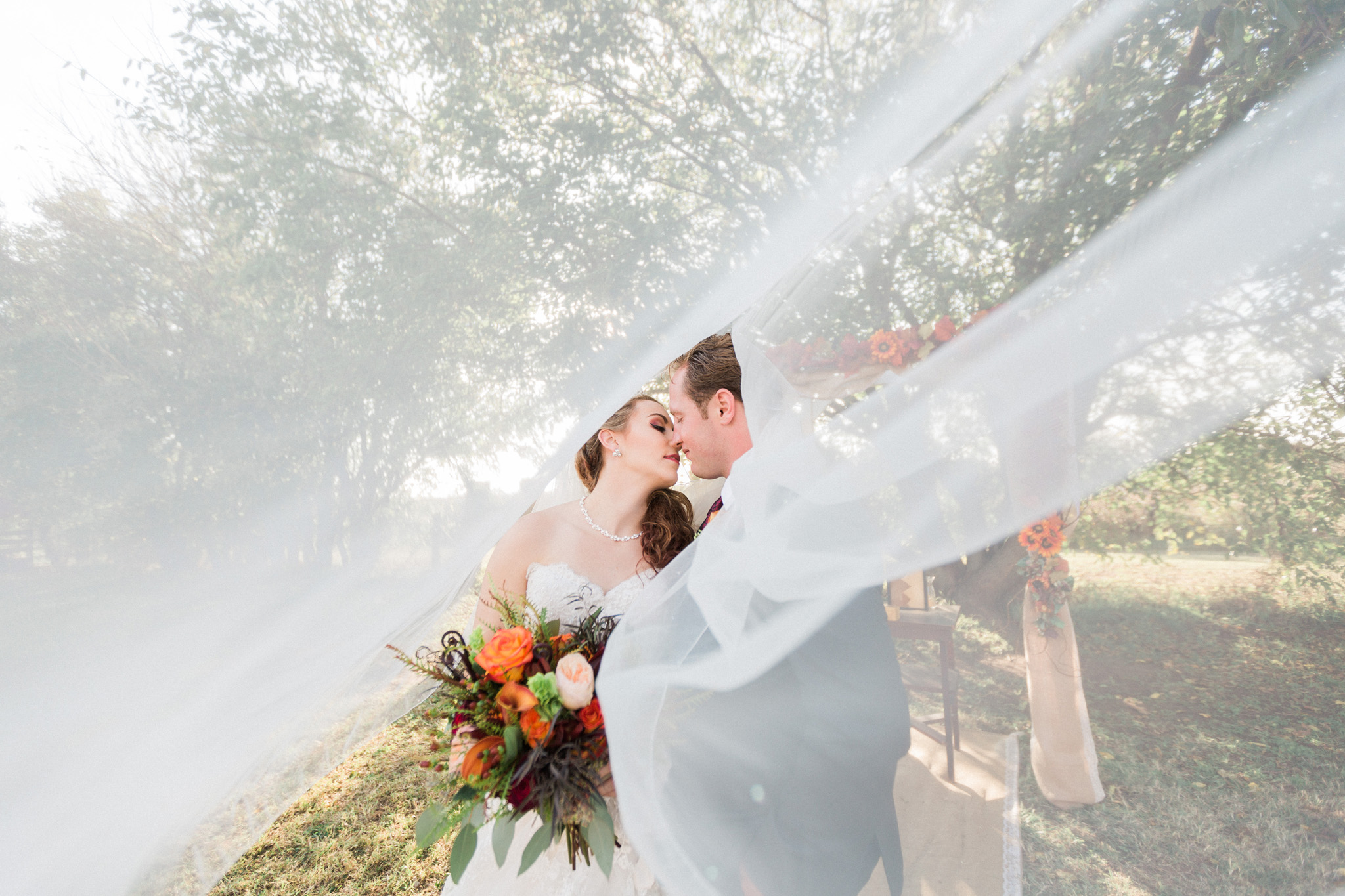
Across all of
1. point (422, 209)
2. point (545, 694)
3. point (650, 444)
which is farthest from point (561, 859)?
point (422, 209)

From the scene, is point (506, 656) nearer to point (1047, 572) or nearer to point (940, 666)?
point (940, 666)

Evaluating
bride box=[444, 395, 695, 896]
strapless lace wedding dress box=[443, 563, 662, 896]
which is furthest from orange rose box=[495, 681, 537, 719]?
bride box=[444, 395, 695, 896]

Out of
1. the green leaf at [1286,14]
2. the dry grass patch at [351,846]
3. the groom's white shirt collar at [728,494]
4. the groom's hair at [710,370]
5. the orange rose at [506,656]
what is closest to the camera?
the green leaf at [1286,14]

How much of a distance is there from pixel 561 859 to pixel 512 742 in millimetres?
933

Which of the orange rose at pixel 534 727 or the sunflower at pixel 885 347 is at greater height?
the sunflower at pixel 885 347

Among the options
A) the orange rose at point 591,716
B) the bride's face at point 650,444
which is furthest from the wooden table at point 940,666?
the bride's face at point 650,444

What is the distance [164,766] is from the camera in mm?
1063

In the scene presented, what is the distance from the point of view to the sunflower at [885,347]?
1130 mm

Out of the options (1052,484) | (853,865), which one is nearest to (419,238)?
(1052,484)

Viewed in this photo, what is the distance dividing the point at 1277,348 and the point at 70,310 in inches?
70.0

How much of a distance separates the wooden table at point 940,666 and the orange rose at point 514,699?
3.02ft

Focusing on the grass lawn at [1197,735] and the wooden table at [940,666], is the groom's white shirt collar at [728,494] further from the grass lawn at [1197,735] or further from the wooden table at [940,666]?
the grass lawn at [1197,735]

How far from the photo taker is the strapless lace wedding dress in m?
2.06

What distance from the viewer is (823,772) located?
4.47 ft
